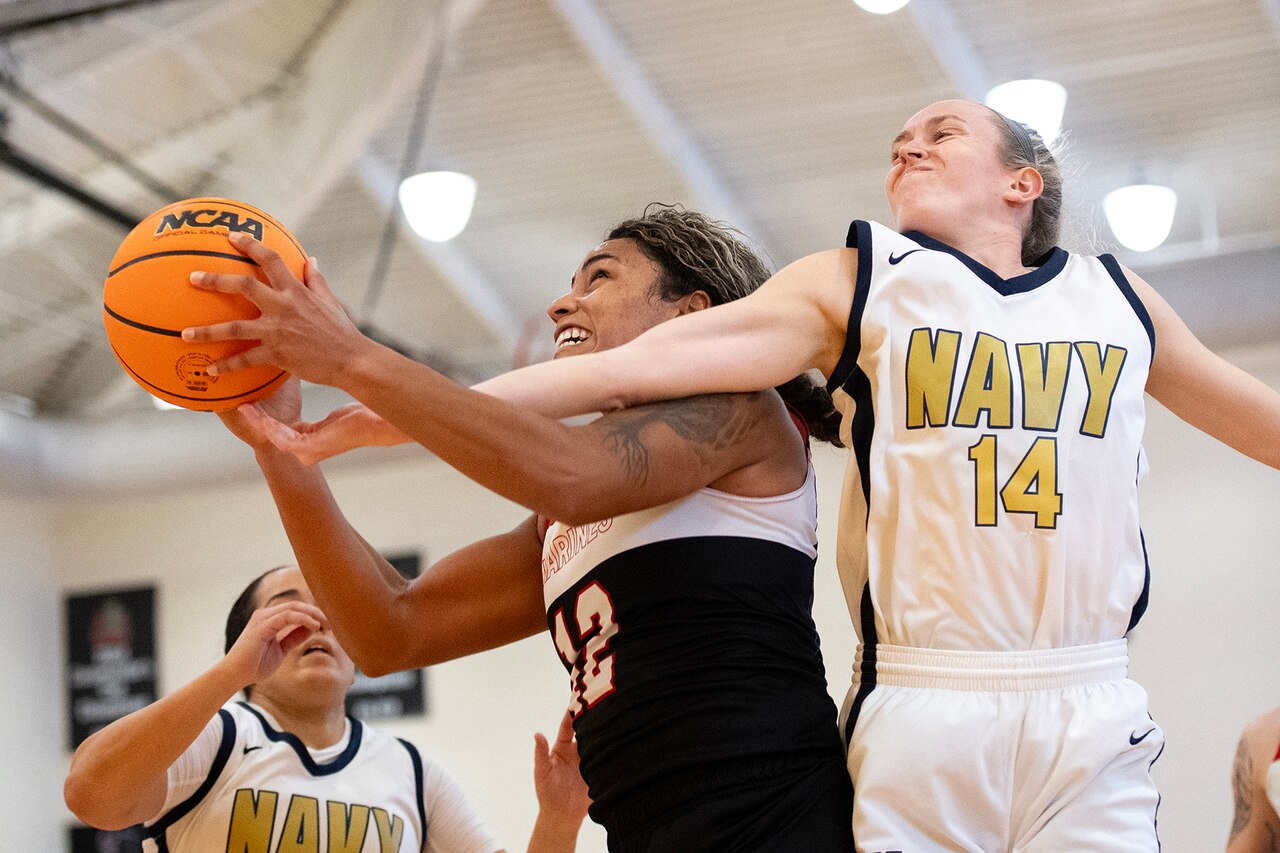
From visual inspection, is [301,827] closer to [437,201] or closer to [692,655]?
[692,655]

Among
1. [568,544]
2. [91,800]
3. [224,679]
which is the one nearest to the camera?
[568,544]

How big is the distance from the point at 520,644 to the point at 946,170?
10.1m

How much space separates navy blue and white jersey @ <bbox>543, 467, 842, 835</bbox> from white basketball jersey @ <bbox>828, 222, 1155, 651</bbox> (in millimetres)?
159

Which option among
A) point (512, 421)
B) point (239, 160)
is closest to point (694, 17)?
point (239, 160)

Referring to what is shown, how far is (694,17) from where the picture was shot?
352 inches

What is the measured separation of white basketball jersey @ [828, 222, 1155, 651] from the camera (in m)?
2.15

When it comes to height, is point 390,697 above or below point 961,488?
above

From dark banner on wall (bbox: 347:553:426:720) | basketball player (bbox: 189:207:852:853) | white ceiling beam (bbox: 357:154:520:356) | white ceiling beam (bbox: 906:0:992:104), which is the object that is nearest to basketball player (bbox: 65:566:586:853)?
basketball player (bbox: 189:207:852:853)

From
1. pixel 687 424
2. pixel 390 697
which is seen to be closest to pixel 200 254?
pixel 687 424

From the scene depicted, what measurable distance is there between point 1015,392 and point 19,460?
36.1 ft

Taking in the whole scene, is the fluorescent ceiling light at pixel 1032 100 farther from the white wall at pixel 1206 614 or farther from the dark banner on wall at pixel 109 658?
the dark banner on wall at pixel 109 658

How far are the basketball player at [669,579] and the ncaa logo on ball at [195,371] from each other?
16 cm

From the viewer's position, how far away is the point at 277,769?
3932 millimetres

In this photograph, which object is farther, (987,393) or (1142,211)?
(1142,211)
